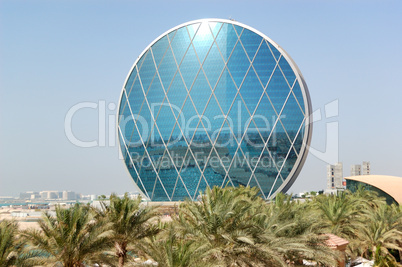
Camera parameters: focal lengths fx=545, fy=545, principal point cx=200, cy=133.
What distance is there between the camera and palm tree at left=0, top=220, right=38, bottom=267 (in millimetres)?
16734

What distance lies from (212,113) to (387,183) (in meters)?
24.7

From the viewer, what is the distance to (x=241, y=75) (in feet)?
237

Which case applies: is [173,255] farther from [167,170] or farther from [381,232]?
[167,170]

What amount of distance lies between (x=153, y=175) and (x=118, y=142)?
7555 mm

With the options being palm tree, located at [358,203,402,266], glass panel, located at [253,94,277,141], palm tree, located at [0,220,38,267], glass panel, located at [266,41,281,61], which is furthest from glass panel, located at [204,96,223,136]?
palm tree, located at [0,220,38,267]

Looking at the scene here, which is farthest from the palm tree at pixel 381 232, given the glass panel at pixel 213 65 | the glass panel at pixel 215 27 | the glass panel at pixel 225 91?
the glass panel at pixel 215 27

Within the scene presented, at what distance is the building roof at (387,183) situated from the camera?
56.8 metres

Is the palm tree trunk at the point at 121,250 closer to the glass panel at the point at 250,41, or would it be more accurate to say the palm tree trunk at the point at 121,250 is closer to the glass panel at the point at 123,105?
the glass panel at the point at 250,41

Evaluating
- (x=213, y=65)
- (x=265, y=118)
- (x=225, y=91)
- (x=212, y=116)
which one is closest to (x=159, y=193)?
(x=212, y=116)

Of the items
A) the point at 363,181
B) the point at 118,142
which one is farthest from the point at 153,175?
the point at 363,181

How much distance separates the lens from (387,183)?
58.8 m

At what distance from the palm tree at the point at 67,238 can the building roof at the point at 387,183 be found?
43.0 meters

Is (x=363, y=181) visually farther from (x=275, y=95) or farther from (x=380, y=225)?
(x=380, y=225)

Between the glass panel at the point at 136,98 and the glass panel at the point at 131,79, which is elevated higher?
the glass panel at the point at 131,79
